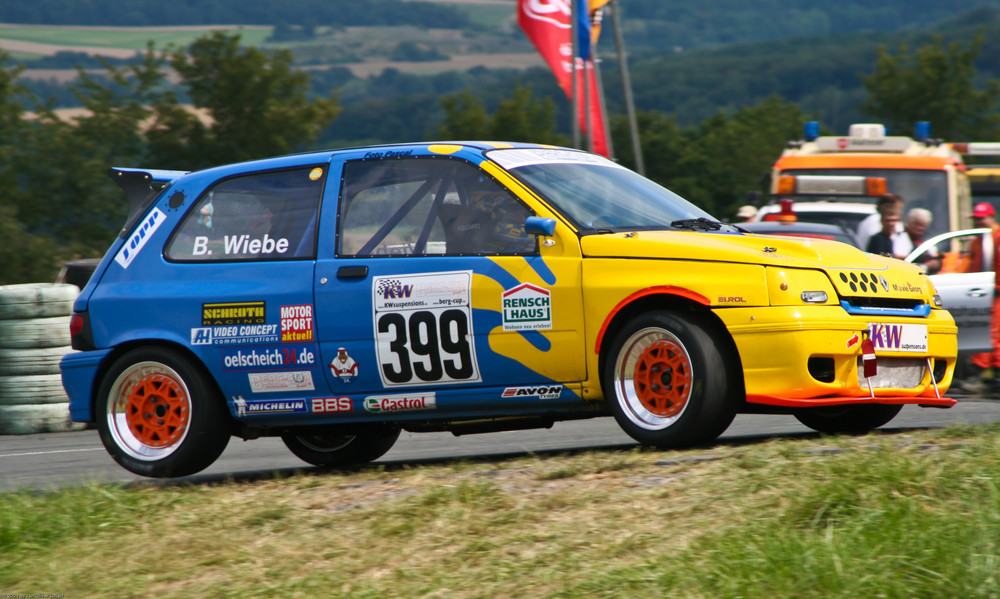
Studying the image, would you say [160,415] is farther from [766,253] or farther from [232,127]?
[232,127]

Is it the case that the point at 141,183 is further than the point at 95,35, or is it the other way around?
the point at 95,35

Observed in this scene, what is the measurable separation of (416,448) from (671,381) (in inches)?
124

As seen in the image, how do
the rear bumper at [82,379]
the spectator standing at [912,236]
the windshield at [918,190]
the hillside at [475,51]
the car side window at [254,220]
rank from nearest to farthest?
the car side window at [254,220]
the rear bumper at [82,379]
the spectator standing at [912,236]
the windshield at [918,190]
the hillside at [475,51]

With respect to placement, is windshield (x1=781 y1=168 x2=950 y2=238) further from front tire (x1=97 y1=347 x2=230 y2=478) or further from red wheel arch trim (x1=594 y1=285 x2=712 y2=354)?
front tire (x1=97 y1=347 x2=230 y2=478)

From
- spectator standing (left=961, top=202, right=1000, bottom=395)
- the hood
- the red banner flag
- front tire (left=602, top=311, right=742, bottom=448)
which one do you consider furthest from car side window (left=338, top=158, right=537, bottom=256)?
the red banner flag

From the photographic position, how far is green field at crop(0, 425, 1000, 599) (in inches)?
163

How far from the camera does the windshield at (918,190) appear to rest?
16.7 meters

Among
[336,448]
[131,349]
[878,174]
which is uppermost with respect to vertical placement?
[878,174]

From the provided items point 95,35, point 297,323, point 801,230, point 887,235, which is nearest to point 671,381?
point 297,323

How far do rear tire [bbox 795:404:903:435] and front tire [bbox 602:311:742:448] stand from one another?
3.62 ft

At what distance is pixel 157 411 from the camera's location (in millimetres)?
7059

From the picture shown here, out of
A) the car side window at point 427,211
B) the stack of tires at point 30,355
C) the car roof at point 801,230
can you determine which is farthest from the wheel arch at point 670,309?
the stack of tires at point 30,355

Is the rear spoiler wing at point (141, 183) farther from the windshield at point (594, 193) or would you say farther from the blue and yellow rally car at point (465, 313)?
the windshield at point (594, 193)

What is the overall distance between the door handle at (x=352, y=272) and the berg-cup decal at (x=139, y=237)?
1.32 meters
